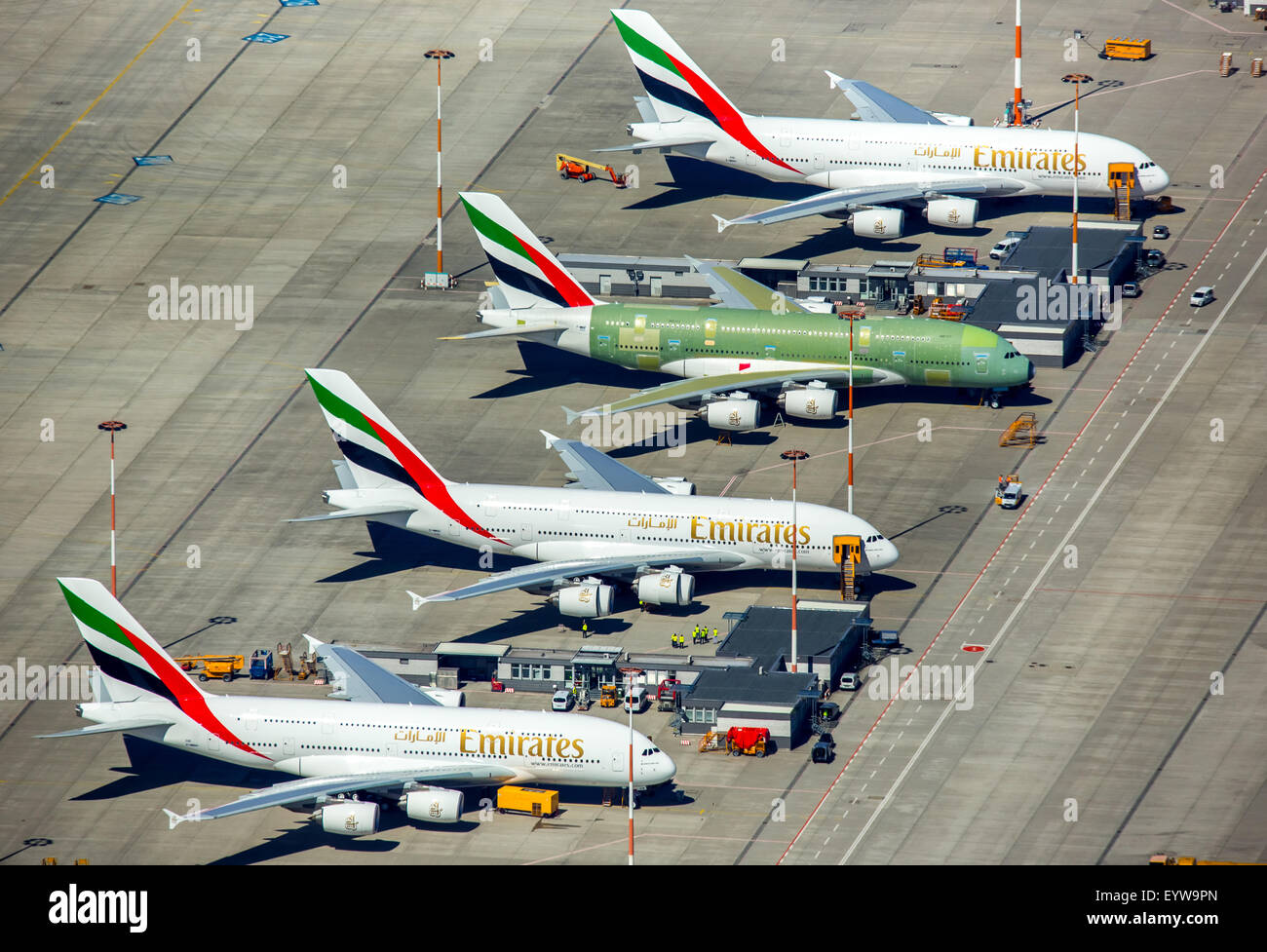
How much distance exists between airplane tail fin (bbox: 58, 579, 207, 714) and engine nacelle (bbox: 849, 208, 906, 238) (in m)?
63.6

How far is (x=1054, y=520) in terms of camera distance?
14788 centimetres

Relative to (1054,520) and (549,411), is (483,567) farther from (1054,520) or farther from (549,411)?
(1054,520)

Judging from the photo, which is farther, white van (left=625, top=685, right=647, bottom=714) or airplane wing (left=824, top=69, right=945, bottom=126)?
airplane wing (left=824, top=69, right=945, bottom=126)

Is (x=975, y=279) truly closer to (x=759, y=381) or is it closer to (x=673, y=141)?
(x=759, y=381)

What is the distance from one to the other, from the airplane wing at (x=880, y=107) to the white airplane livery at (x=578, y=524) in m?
47.6

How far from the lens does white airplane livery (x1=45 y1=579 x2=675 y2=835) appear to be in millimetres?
124125

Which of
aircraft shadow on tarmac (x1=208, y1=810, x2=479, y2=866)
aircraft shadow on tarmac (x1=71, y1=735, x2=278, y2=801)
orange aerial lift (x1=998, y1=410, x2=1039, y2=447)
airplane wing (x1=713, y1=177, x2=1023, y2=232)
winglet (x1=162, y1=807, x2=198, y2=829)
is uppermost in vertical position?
airplane wing (x1=713, y1=177, x2=1023, y2=232)

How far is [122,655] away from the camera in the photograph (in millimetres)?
125875

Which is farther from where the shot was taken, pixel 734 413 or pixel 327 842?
pixel 734 413

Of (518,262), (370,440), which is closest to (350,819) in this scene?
(370,440)

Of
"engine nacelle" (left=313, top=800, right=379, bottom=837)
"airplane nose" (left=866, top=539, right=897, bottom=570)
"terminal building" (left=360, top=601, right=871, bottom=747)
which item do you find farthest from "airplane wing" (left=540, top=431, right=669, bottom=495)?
"engine nacelle" (left=313, top=800, right=379, bottom=837)

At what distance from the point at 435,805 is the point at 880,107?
76654 mm

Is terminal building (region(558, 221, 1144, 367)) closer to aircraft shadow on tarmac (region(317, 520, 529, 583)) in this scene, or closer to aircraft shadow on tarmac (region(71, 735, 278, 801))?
aircraft shadow on tarmac (region(317, 520, 529, 583))
